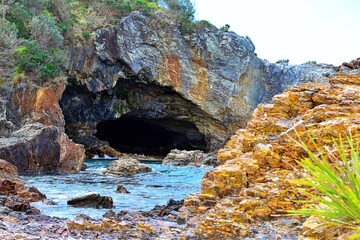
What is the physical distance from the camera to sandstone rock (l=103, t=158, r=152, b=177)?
2719cm

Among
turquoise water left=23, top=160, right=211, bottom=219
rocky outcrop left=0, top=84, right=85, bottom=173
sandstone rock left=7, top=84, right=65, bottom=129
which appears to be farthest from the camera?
sandstone rock left=7, top=84, right=65, bottom=129

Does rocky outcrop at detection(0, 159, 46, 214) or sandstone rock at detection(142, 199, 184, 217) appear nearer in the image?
sandstone rock at detection(142, 199, 184, 217)

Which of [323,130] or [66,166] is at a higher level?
[323,130]

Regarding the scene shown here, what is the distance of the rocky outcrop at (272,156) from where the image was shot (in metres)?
7.43

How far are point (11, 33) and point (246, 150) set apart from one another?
94.6ft

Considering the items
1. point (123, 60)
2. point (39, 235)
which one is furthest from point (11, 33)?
point (39, 235)

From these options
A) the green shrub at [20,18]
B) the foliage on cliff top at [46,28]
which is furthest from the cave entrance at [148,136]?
the green shrub at [20,18]

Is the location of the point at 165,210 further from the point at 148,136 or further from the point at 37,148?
the point at 148,136

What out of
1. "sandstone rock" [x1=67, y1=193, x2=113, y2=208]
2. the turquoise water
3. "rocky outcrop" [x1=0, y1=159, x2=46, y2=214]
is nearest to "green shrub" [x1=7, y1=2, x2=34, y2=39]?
the turquoise water

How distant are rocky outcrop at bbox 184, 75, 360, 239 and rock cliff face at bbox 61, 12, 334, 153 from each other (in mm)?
34726

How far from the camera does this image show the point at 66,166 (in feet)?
87.9

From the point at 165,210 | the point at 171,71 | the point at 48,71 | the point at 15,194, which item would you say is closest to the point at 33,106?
the point at 48,71

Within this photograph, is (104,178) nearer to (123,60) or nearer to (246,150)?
(246,150)

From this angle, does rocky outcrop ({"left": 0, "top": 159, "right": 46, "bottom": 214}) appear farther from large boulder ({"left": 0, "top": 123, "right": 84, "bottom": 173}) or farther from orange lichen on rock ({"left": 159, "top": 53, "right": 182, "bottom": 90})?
orange lichen on rock ({"left": 159, "top": 53, "right": 182, "bottom": 90})
